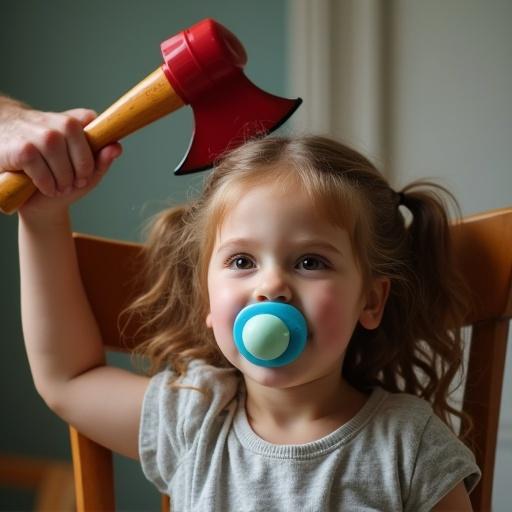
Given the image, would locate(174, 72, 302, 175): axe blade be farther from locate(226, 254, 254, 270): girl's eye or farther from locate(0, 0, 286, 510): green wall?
locate(0, 0, 286, 510): green wall

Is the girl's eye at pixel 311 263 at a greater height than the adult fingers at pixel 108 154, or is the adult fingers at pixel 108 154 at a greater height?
the adult fingers at pixel 108 154

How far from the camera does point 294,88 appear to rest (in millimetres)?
1442

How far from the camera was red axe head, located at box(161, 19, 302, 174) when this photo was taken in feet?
2.28

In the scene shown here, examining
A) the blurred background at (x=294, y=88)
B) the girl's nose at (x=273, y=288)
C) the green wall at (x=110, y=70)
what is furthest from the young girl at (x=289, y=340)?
the green wall at (x=110, y=70)

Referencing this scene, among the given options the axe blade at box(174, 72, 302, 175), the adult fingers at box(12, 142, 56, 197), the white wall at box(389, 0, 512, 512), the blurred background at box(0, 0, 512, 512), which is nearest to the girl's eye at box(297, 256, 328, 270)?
the axe blade at box(174, 72, 302, 175)

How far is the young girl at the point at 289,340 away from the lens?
0.73 m

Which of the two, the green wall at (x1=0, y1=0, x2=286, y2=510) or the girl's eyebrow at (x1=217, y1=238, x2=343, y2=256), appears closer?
the girl's eyebrow at (x1=217, y1=238, x2=343, y2=256)

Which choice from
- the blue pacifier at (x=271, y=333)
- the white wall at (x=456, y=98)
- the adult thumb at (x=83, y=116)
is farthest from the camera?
the white wall at (x=456, y=98)

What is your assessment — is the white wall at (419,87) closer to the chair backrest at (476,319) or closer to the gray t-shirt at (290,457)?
the chair backrest at (476,319)

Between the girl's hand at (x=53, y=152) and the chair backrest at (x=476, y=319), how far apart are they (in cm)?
13

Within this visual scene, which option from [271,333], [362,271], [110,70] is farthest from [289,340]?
[110,70]

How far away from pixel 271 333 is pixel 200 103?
0.24 meters

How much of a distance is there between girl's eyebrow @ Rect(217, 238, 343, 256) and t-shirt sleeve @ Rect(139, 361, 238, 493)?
0.59 ft

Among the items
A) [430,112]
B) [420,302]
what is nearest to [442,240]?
[420,302]
